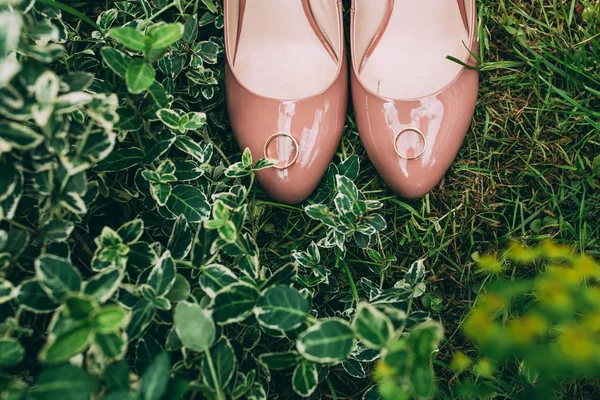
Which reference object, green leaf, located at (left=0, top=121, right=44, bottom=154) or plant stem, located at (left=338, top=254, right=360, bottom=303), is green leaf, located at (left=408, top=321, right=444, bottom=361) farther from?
green leaf, located at (left=0, top=121, right=44, bottom=154)

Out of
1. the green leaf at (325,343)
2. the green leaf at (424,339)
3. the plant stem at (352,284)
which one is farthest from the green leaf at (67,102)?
the plant stem at (352,284)

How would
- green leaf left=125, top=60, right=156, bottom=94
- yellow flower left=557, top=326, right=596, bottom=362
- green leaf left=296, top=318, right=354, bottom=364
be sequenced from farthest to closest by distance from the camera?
green leaf left=125, top=60, right=156, bottom=94, green leaf left=296, top=318, right=354, bottom=364, yellow flower left=557, top=326, right=596, bottom=362

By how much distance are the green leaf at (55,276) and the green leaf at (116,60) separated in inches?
12.6

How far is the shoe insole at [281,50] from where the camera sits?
118cm

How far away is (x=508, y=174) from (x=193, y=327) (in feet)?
2.80

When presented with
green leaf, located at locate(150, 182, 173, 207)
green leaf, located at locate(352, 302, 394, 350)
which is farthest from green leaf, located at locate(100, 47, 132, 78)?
green leaf, located at locate(352, 302, 394, 350)

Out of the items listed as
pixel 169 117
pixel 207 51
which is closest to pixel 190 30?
pixel 207 51

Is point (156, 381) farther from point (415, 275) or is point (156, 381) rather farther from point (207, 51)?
point (207, 51)

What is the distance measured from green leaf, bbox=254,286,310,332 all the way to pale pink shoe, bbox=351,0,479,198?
467 millimetres

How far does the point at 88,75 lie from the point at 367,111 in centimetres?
59

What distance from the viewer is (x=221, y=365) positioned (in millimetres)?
777

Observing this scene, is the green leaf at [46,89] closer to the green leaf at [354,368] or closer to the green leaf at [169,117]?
the green leaf at [169,117]

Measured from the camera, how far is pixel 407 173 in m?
1.11

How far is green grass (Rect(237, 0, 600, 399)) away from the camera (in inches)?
46.9
